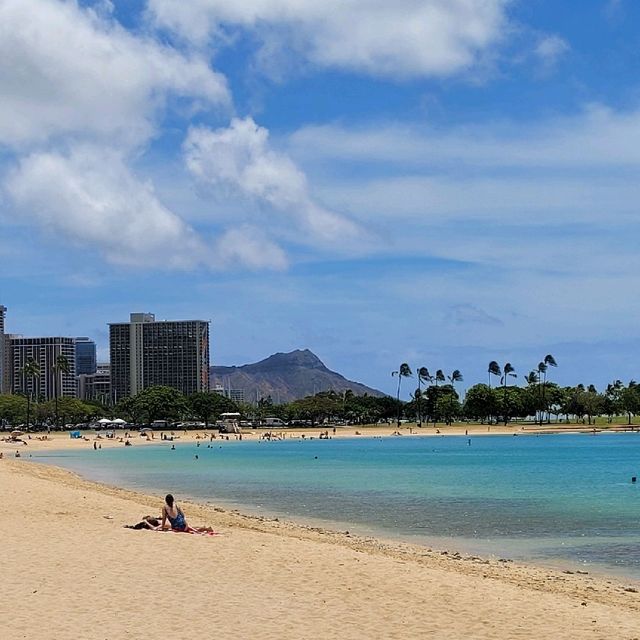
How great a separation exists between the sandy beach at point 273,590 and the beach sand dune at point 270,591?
3 centimetres

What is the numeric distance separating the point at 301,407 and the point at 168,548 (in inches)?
6291

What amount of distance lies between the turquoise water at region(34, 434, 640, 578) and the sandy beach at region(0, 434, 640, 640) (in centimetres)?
379

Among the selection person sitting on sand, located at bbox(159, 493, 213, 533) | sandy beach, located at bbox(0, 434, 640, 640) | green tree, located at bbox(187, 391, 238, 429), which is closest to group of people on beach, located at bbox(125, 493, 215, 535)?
person sitting on sand, located at bbox(159, 493, 213, 533)

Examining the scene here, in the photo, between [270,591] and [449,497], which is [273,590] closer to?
[270,591]

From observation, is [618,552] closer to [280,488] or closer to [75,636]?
[75,636]

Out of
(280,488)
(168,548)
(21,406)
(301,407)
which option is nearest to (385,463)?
(280,488)

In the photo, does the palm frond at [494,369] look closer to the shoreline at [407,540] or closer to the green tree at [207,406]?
the green tree at [207,406]

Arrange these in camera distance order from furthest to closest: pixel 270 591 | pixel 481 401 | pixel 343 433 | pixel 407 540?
1. pixel 481 401
2. pixel 343 433
3. pixel 407 540
4. pixel 270 591

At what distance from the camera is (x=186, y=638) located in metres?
10.6

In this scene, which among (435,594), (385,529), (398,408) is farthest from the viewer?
(398,408)

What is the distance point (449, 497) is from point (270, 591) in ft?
80.6

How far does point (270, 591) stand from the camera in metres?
13.6

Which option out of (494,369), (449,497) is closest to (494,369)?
(494,369)

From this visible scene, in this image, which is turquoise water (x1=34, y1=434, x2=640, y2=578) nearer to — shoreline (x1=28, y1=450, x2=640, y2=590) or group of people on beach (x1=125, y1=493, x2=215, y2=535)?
shoreline (x1=28, y1=450, x2=640, y2=590)
